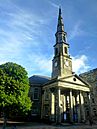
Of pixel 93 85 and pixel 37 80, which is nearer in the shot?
pixel 37 80

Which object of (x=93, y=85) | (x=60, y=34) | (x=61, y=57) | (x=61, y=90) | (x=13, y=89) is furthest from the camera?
(x=93, y=85)

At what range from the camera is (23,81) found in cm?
2812

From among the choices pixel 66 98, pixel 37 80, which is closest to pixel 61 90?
pixel 66 98

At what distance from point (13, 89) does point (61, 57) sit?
62.1ft

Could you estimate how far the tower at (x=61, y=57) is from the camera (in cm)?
4155

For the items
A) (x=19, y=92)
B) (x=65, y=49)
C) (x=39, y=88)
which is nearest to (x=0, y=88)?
(x=19, y=92)

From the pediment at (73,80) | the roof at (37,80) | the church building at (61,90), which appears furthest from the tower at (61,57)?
the roof at (37,80)

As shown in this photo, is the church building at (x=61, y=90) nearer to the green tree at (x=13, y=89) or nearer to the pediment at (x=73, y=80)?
the pediment at (x=73, y=80)

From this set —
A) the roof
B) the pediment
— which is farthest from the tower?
the roof

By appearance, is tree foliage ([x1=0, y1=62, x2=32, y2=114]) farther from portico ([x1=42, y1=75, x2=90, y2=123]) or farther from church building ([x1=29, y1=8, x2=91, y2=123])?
church building ([x1=29, y1=8, x2=91, y2=123])

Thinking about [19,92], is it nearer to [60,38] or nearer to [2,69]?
[2,69]

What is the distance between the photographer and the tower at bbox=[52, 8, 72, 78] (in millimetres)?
41553

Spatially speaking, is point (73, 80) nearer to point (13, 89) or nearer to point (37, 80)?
point (37, 80)

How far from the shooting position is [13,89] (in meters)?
26.5
